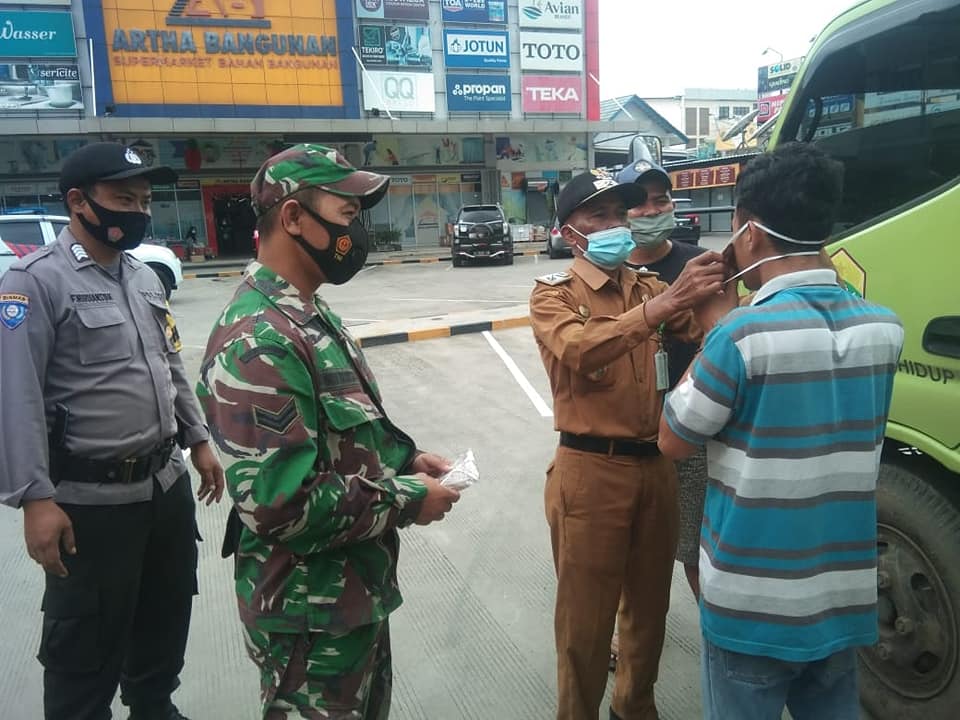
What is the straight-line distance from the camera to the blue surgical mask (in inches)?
92.6

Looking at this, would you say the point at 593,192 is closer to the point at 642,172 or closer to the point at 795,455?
the point at 642,172

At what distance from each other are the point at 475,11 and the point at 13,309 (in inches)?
1024

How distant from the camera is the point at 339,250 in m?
1.71

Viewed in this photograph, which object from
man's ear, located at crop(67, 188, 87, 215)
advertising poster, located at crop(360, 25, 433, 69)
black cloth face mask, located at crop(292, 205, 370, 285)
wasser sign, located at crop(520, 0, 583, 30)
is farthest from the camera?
wasser sign, located at crop(520, 0, 583, 30)

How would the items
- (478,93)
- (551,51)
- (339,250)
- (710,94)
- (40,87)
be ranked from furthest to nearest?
(710,94), (551,51), (478,93), (40,87), (339,250)

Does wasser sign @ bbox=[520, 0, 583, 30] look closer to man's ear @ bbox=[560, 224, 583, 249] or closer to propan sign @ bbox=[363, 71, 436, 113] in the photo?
propan sign @ bbox=[363, 71, 436, 113]

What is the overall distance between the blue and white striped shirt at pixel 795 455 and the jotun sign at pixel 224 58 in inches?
984

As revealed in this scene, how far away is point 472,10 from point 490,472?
24.0 m

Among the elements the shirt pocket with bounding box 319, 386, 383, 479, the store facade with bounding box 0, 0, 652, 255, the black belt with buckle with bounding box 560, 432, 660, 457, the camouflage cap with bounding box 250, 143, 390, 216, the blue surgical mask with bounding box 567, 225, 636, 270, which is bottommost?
the black belt with buckle with bounding box 560, 432, 660, 457

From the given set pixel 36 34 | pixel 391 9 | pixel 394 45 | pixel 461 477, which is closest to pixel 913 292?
pixel 461 477

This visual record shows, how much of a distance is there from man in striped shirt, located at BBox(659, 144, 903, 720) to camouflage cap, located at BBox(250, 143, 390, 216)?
0.92 meters

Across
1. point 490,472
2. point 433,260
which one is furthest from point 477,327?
point 433,260

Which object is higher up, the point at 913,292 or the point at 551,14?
the point at 551,14

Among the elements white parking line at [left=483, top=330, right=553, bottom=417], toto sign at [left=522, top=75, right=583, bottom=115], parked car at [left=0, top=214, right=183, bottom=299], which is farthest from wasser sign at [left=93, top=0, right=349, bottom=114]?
white parking line at [left=483, top=330, right=553, bottom=417]
